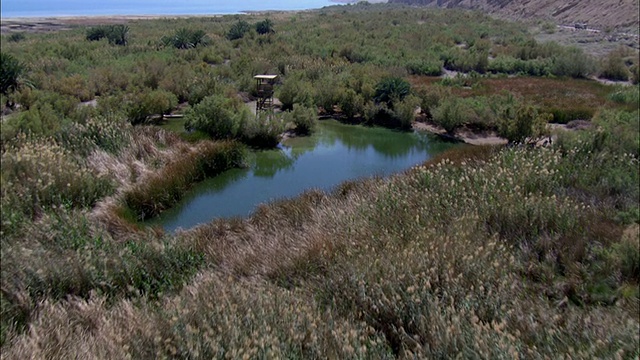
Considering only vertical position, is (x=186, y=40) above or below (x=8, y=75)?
below

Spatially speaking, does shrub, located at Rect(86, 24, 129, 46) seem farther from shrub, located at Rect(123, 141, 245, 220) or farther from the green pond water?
shrub, located at Rect(123, 141, 245, 220)

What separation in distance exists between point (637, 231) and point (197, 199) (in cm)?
805

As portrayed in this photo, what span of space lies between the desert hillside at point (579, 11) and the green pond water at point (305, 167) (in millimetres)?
29919

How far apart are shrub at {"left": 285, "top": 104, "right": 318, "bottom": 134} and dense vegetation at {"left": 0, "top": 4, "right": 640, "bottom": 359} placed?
0.23 feet

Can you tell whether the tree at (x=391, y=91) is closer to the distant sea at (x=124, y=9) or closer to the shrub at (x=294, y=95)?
the shrub at (x=294, y=95)

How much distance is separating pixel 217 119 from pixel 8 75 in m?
8.82

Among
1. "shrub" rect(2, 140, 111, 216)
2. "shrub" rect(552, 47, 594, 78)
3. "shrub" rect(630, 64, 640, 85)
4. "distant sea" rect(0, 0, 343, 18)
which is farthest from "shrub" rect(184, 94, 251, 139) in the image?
"distant sea" rect(0, 0, 343, 18)

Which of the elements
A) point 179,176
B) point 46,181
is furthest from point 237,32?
point 46,181

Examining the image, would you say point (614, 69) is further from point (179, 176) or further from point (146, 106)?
point (179, 176)

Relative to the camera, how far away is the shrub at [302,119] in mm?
15867

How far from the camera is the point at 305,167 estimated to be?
1316cm

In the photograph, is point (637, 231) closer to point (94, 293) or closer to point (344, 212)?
point (344, 212)

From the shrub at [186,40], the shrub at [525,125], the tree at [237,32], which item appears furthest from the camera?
the tree at [237,32]

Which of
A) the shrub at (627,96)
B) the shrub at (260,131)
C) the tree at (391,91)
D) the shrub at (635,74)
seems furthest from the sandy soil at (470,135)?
the shrub at (635,74)
